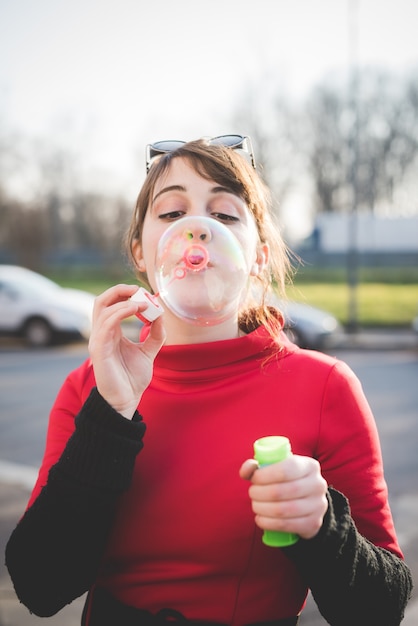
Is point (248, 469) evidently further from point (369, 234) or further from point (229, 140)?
point (369, 234)

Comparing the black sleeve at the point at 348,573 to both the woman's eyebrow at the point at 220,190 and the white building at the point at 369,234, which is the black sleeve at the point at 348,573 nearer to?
the woman's eyebrow at the point at 220,190

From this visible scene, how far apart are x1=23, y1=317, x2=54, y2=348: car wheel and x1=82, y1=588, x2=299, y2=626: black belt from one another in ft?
34.9

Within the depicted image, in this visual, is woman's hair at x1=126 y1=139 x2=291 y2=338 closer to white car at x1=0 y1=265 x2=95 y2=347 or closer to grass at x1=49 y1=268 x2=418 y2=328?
grass at x1=49 y1=268 x2=418 y2=328

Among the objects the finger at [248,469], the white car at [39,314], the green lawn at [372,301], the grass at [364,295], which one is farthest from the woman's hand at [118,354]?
the green lawn at [372,301]

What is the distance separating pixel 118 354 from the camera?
4.65ft

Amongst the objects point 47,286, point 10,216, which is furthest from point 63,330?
point 10,216

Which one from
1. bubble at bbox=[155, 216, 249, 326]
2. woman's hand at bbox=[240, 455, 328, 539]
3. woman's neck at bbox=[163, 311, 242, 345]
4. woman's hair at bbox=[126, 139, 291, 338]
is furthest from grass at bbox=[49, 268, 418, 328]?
woman's hand at bbox=[240, 455, 328, 539]

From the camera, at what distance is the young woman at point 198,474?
1.32 meters

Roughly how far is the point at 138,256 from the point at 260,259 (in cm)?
39

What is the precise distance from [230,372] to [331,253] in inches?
1263

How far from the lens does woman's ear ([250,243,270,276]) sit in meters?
1.69

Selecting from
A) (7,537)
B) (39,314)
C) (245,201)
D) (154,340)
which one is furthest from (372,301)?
(154,340)

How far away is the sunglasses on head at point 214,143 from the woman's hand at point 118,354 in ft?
1.69

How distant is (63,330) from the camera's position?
38.1 ft
